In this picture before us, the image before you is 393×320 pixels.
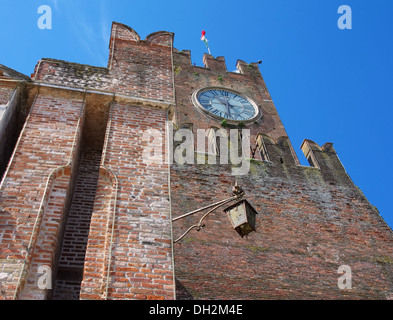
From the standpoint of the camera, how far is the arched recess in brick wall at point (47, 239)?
355 cm

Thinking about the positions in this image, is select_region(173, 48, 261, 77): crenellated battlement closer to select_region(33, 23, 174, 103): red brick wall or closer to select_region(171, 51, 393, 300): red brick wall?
select_region(171, 51, 393, 300): red brick wall

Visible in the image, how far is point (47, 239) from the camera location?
3.91m

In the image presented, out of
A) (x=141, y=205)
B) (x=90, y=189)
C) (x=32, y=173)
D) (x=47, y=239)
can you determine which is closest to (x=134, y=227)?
(x=141, y=205)

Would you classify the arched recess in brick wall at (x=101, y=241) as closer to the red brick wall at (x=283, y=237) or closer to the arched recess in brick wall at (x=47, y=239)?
the arched recess in brick wall at (x=47, y=239)

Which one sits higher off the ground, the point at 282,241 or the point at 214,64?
the point at 214,64

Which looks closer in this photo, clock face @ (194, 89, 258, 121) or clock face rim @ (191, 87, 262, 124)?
clock face rim @ (191, 87, 262, 124)

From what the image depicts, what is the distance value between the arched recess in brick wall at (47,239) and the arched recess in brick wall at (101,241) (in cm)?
32

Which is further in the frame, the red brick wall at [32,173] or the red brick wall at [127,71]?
the red brick wall at [127,71]

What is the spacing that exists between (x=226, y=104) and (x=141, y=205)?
45.2ft

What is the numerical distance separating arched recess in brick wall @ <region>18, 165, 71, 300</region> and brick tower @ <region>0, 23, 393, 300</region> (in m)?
0.01

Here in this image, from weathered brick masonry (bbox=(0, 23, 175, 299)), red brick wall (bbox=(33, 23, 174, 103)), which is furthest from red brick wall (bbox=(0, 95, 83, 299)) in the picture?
red brick wall (bbox=(33, 23, 174, 103))

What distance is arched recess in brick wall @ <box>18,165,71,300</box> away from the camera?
11.7 feet

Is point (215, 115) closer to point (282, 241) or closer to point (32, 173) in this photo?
point (282, 241)

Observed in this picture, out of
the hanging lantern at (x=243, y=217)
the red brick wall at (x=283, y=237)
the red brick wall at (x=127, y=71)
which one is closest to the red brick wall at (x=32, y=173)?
the red brick wall at (x=127, y=71)
